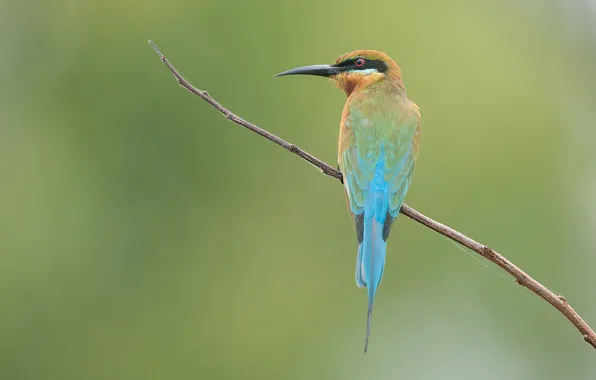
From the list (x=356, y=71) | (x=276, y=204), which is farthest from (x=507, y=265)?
(x=276, y=204)

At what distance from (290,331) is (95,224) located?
7.26 feet

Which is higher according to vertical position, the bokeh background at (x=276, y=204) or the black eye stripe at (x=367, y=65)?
the black eye stripe at (x=367, y=65)

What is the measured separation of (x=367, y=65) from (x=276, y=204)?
376cm

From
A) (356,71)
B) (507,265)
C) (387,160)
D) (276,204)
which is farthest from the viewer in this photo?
(276,204)

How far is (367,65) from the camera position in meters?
4.38

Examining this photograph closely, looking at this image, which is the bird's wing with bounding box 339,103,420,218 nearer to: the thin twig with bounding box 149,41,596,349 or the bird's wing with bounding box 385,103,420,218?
the bird's wing with bounding box 385,103,420,218

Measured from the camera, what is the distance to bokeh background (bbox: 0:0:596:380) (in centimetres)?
733

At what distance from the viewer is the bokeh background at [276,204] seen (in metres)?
7.33

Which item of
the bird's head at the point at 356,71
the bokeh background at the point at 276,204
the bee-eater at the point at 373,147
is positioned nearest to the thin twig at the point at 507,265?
the bee-eater at the point at 373,147

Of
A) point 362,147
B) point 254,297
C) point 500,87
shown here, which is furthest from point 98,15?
point 362,147

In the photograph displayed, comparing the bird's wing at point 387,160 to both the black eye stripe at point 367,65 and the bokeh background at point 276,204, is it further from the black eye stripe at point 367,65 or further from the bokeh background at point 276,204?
the bokeh background at point 276,204

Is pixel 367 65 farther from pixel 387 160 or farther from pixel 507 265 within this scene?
pixel 507 265

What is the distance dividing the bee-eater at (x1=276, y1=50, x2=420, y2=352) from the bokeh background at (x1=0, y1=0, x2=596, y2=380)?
2.76 meters

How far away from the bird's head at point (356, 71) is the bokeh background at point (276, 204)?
267 centimetres
